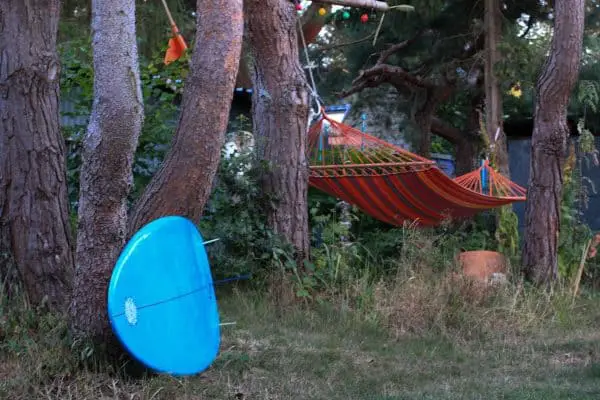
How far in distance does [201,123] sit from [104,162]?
0.64 metres

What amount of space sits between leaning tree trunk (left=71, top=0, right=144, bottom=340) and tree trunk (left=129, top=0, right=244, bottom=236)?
10.5 inches

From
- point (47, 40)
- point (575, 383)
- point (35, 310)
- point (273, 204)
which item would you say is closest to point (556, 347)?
point (575, 383)

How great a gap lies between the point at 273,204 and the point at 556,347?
2545 millimetres

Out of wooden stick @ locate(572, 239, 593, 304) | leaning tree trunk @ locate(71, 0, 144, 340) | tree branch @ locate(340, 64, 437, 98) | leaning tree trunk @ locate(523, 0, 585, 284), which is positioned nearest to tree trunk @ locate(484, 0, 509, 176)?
wooden stick @ locate(572, 239, 593, 304)

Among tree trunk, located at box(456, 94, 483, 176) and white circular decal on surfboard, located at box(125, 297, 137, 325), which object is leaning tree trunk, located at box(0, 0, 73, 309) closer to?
white circular decal on surfboard, located at box(125, 297, 137, 325)

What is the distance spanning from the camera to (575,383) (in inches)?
198

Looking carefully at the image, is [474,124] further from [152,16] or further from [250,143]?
[250,143]

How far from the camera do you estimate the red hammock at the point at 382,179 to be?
25.5 feet

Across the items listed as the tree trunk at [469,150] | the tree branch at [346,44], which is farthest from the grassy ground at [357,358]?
the tree branch at [346,44]

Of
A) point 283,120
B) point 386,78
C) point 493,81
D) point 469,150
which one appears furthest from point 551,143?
point 469,150

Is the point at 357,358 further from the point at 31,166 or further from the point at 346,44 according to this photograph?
the point at 346,44

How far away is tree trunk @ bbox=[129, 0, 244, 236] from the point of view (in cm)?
445

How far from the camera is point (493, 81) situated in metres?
10.1

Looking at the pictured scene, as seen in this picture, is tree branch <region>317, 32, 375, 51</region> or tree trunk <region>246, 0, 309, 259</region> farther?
tree branch <region>317, 32, 375, 51</region>
